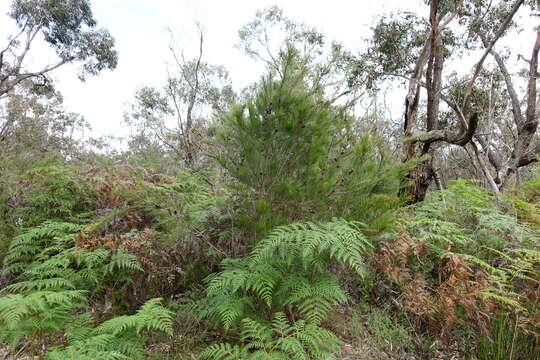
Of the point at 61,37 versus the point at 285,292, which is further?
the point at 61,37

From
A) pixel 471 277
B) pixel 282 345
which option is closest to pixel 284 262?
pixel 282 345

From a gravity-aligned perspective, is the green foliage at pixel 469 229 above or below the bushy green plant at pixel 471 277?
above

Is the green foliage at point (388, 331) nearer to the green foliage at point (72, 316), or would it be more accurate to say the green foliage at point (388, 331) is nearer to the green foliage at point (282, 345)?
the green foliage at point (282, 345)

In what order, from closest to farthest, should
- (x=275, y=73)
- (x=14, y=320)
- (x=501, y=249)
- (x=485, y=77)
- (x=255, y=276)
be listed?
(x=14, y=320)
(x=255, y=276)
(x=275, y=73)
(x=501, y=249)
(x=485, y=77)

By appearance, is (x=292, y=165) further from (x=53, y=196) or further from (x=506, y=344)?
(x=53, y=196)

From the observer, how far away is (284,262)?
2420 mm

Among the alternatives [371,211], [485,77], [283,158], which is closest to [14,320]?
[283,158]

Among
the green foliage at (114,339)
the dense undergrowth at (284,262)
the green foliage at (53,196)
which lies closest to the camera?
the green foliage at (114,339)

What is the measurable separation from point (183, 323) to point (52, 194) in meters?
2.08

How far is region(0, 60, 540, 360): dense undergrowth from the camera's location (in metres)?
2.23

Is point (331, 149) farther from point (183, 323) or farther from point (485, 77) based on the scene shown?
point (485, 77)

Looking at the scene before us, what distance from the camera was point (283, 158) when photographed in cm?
270

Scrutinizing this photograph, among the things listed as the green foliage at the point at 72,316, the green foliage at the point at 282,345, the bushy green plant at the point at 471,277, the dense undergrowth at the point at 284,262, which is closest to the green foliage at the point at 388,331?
the dense undergrowth at the point at 284,262

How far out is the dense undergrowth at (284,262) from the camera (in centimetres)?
223
